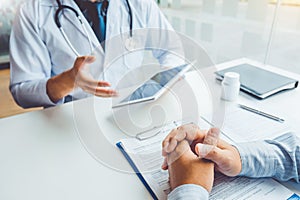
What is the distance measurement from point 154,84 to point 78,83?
0.75 feet

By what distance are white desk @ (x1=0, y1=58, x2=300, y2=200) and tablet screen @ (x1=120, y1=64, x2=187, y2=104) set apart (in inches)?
1.5

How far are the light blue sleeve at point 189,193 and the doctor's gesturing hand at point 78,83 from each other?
38 cm

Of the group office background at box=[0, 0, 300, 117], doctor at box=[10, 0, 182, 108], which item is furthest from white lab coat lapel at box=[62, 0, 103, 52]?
office background at box=[0, 0, 300, 117]

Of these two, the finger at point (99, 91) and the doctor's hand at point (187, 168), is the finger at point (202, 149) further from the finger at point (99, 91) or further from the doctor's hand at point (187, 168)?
the finger at point (99, 91)

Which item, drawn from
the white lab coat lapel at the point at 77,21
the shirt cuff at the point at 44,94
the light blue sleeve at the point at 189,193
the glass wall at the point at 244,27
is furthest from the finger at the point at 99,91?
the glass wall at the point at 244,27

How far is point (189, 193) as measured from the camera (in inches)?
16.4

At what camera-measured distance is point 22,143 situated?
0.59 meters

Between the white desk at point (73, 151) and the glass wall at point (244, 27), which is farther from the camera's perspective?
the glass wall at point (244, 27)

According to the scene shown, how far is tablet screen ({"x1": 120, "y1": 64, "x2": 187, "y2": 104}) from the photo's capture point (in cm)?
76

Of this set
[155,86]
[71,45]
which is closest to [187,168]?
[155,86]

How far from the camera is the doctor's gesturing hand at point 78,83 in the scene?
690 mm

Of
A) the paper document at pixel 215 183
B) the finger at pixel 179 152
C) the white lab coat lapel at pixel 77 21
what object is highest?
the white lab coat lapel at pixel 77 21

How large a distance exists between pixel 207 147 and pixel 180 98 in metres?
0.32

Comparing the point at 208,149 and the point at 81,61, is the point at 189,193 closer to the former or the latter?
the point at 208,149
